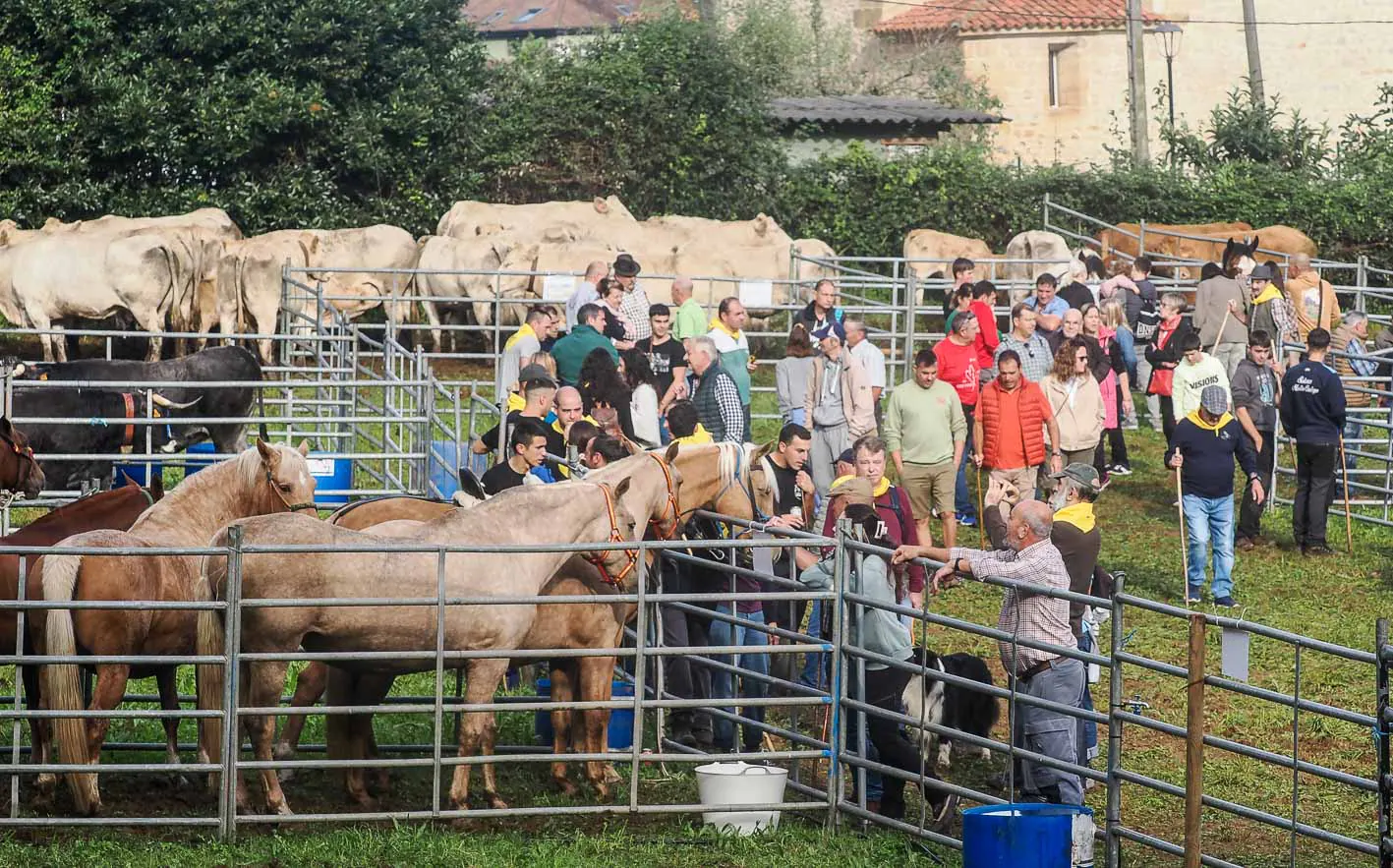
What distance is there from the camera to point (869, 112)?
32719 mm

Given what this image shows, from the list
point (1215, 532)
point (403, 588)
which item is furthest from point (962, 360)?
point (403, 588)

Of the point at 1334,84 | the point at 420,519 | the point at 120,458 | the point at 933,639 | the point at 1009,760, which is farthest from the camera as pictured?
the point at 1334,84

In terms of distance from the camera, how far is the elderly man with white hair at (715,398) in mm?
14211

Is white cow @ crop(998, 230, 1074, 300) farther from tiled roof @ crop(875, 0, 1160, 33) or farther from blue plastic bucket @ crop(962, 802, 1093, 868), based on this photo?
blue plastic bucket @ crop(962, 802, 1093, 868)

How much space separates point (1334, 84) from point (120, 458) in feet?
103

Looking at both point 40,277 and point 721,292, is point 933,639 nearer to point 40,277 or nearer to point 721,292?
point 721,292

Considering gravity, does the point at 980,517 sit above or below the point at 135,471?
below

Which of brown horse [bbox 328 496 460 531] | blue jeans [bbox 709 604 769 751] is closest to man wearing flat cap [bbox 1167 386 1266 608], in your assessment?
blue jeans [bbox 709 604 769 751]

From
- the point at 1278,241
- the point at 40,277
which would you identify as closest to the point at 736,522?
the point at 40,277

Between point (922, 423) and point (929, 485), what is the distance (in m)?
0.51

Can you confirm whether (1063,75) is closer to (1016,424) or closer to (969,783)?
(1016,424)

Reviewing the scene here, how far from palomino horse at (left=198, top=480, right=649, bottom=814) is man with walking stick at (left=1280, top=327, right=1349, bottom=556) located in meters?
8.16

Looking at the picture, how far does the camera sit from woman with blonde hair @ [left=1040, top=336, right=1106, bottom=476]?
14734 mm

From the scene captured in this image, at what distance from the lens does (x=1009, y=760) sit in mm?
8047
